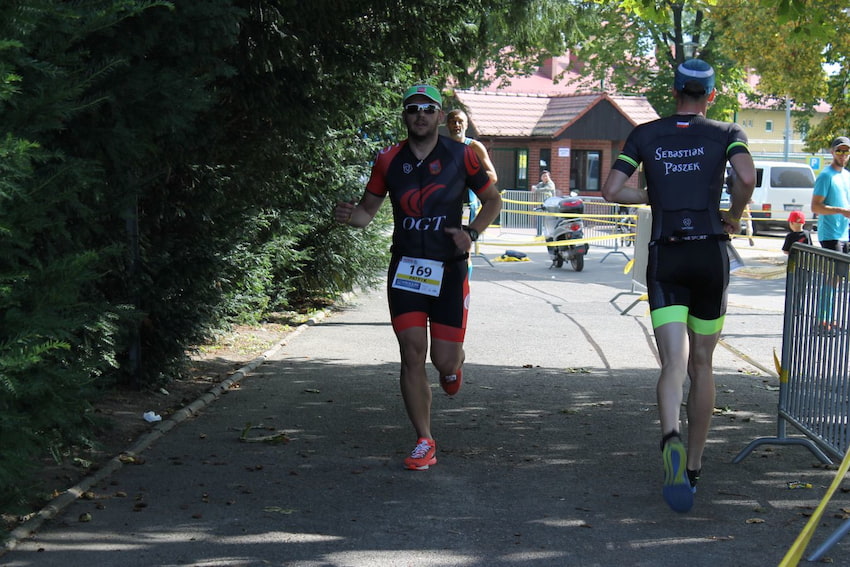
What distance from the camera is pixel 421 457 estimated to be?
6.14 m

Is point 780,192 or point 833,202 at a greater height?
point 833,202

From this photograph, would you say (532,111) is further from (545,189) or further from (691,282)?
(691,282)

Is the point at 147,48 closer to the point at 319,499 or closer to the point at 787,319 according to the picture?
the point at 319,499

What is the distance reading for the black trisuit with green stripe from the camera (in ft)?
18.1

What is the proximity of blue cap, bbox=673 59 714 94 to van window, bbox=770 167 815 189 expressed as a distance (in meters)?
31.5

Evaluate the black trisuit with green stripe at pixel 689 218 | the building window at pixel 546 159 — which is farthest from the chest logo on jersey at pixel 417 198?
the building window at pixel 546 159

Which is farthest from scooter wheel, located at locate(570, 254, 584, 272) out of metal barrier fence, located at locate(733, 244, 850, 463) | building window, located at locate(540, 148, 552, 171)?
building window, located at locate(540, 148, 552, 171)

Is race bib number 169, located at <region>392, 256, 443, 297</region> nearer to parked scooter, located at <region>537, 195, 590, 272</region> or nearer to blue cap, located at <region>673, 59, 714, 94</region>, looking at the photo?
blue cap, located at <region>673, 59, 714, 94</region>

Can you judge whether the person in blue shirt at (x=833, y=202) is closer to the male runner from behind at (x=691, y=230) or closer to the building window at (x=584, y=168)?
the male runner from behind at (x=691, y=230)

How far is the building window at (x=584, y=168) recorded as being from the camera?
50375 millimetres

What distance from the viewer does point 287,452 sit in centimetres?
653

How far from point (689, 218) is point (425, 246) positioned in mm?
1483

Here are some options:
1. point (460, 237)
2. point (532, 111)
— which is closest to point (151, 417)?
point (460, 237)

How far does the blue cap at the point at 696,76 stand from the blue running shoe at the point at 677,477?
1802 millimetres
